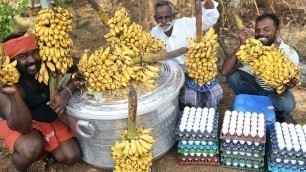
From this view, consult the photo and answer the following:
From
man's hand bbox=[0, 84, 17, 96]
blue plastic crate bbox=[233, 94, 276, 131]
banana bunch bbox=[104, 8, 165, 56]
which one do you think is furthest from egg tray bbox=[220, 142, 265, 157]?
man's hand bbox=[0, 84, 17, 96]

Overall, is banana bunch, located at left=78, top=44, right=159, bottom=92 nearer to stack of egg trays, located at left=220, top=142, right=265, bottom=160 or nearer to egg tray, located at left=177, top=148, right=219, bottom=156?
egg tray, located at left=177, top=148, right=219, bottom=156

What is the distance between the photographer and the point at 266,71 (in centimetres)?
338

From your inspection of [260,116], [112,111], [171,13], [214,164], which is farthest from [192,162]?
[171,13]

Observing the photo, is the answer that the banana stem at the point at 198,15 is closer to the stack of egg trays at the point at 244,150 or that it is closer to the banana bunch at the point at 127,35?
the banana bunch at the point at 127,35

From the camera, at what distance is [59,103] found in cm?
329

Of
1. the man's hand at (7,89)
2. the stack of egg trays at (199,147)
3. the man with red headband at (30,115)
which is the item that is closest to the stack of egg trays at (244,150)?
the stack of egg trays at (199,147)

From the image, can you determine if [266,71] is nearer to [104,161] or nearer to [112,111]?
[112,111]

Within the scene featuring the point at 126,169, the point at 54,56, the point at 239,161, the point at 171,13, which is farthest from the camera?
the point at 171,13

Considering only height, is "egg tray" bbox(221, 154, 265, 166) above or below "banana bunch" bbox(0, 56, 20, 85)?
below

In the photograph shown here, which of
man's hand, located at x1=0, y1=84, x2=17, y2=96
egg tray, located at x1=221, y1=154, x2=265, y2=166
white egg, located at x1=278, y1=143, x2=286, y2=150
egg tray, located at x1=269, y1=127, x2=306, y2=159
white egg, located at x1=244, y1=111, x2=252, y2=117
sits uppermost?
man's hand, located at x1=0, y1=84, x2=17, y2=96

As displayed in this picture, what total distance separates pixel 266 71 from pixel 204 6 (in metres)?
1.20

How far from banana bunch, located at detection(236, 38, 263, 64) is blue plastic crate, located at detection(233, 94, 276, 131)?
1.88ft

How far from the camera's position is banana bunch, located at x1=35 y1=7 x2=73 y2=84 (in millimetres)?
3258

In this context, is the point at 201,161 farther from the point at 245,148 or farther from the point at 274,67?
the point at 274,67
